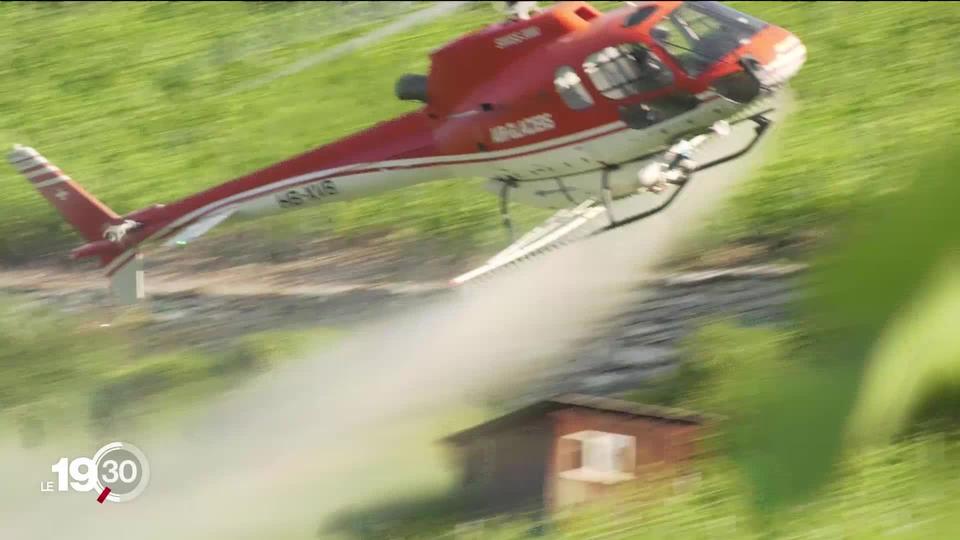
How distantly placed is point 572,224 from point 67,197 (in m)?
4.07

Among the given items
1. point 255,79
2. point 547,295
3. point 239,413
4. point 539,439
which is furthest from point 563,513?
point 255,79

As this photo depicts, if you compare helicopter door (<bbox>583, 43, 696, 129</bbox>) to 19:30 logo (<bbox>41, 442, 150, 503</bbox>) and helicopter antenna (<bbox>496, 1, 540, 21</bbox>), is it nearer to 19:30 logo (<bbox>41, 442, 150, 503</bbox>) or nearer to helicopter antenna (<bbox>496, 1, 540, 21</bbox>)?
helicopter antenna (<bbox>496, 1, 540, 21</bbox>)

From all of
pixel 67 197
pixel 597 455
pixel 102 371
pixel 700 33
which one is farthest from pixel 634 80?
pixel 102 371

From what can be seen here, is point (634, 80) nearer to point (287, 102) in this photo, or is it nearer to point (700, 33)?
point (700, 33)

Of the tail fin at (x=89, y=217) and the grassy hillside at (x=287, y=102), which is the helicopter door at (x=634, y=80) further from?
the tail fin at (x=89, y=217)

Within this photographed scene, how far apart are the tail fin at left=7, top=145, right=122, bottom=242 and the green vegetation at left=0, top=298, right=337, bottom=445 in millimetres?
936

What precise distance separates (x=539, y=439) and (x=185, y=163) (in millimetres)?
5468

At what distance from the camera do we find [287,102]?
41.5 feet

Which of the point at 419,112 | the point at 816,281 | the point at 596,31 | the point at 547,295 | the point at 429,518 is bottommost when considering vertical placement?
the point at 429,518

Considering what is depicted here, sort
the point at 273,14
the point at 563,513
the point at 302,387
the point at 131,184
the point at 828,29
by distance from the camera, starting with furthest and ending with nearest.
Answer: the point at 273,14, the point at 828,29, the point at 131,184, the point at 302,387, the point at 563,513

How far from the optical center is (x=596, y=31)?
7.72m

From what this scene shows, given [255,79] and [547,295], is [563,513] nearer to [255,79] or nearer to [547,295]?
[547,295]

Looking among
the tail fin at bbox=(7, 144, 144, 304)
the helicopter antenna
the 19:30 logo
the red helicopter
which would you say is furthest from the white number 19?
the helicopter antenna

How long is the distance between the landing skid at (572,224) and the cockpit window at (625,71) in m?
0.65
